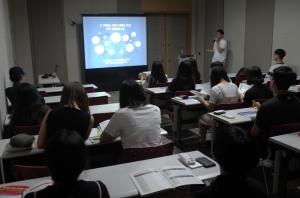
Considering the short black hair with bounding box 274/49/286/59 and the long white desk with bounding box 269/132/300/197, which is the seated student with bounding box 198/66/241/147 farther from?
the short black hair with bounding box 274/49/286/59

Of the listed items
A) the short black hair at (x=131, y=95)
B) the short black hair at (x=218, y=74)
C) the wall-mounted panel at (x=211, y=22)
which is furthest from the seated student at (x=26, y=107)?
the wall-mounted panel at (x=211, y=22)

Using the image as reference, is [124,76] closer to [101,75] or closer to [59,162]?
[101,75]

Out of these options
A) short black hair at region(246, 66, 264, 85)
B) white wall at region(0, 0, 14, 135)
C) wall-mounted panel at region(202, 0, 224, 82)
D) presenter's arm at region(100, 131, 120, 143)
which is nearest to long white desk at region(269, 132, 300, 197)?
short black hair at region(246, 66, 264, 85)

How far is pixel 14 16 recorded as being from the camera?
23.5 feet

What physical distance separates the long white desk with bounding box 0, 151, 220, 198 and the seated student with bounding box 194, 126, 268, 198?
532mm

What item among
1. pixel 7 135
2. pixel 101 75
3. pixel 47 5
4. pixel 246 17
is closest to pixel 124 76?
pixel 101 75

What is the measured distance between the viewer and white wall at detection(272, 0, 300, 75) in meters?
6.17

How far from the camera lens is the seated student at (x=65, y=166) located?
1195 mm

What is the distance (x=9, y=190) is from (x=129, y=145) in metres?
0.98

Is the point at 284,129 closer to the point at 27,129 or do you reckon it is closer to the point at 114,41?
the point at 27,129

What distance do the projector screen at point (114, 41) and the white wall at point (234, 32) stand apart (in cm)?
239

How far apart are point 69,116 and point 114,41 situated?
600 centimetres

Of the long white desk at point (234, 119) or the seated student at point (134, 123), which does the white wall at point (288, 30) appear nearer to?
the long white desk at point (234, 119)

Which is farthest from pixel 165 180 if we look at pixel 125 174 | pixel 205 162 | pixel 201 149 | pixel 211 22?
pixel 211 22
